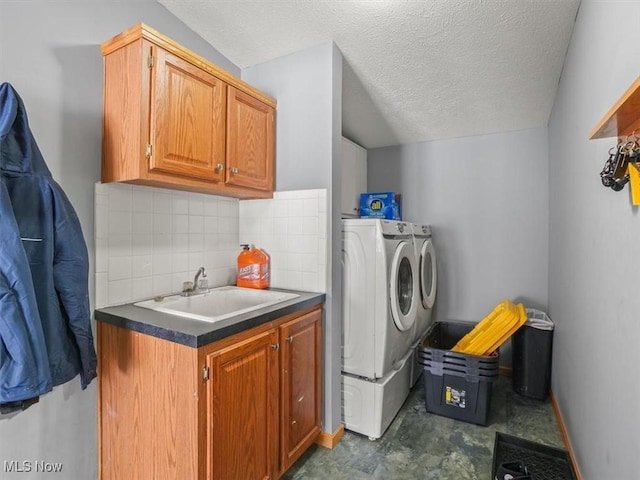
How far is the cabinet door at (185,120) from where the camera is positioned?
4.68 feet

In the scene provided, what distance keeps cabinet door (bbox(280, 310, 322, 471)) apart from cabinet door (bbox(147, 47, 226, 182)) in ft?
2.92

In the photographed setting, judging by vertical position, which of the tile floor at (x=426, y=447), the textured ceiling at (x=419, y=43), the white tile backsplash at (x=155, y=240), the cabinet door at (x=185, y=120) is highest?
the textured ceiling at (x=419, y=43)

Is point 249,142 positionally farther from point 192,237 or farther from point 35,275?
point 35,275

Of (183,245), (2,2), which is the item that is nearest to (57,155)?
(2,2)

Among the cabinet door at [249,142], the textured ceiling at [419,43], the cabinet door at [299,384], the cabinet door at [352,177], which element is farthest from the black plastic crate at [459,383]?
the textured ceiling at [419,43]

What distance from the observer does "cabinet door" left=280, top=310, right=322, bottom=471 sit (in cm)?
161

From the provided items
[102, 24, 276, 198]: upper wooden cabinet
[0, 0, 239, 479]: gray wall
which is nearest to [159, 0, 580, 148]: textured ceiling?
[102, 24, 276, 198]: upper wooden cabinet

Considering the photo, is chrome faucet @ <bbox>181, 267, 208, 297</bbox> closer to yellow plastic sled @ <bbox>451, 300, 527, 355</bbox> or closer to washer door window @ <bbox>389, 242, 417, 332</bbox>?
washer door window @ <bbox>389, 242, 417, 332</bbox>

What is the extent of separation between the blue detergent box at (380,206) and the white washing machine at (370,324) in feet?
3.34

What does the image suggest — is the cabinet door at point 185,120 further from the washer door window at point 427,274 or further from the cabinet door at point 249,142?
the washer door window at point 427,274

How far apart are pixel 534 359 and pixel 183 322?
254 centimetres

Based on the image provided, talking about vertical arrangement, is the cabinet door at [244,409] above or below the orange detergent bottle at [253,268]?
below

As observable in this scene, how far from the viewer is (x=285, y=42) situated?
196cm

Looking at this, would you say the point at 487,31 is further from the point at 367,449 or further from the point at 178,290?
the point at 367,449
